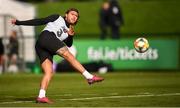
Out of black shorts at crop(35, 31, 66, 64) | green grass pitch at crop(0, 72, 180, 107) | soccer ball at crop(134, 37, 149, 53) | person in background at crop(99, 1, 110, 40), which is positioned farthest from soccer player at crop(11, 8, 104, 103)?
person in background at crop(99, 1, 110, 40)

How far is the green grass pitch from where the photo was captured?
50.4ft

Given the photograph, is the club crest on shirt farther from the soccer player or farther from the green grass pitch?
the green grass pitch

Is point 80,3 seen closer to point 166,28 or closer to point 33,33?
point 166,28

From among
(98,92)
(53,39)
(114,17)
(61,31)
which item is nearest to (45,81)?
(53,39)

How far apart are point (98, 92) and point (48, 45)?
10.1ft

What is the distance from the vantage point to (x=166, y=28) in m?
53.8

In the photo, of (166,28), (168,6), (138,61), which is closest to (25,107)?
(138,61)

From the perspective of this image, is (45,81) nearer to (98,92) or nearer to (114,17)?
(98,92)

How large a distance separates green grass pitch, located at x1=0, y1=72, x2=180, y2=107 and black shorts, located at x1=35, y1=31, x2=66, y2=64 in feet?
3.42

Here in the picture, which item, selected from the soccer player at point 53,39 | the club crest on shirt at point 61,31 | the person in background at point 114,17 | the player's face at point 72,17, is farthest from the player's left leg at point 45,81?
the person in background at point 114,17

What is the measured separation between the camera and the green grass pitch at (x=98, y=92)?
15375 mm

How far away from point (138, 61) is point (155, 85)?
921 centimetres

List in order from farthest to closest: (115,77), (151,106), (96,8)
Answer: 1. (96,8)
2. (115,77)
3. (151,106)

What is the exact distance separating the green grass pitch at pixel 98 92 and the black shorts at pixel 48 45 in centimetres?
104
